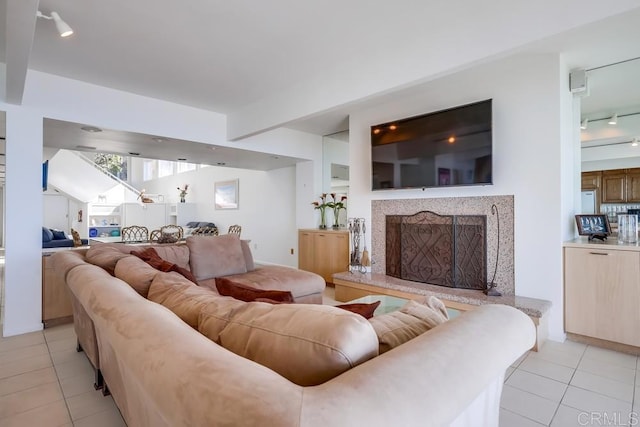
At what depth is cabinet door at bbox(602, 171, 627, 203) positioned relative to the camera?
5.54m

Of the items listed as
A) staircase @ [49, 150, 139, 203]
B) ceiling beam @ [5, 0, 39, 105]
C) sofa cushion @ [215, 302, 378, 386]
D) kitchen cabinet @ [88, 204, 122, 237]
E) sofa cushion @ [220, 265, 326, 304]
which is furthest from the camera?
kitchen cabinet @ [88, 204, 122, 237]

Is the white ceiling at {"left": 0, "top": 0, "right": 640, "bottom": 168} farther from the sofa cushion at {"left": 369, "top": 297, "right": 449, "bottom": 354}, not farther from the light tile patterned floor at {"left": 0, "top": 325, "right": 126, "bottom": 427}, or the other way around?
the light tile patterned floor at {"left": 0, "top": 325, "right": 126, "bottom": 427}

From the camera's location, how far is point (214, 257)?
337 cm

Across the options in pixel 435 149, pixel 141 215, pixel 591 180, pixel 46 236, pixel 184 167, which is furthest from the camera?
pixel 184 167

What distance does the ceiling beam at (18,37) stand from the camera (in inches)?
67.7

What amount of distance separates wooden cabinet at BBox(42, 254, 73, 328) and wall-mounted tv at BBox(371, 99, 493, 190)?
3.56 m

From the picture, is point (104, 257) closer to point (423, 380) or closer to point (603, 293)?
point (423, 380)

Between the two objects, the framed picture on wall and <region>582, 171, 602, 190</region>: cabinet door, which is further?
the framed picture on wall

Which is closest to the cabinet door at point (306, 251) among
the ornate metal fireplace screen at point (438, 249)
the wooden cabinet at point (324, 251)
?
the wooden cabinet at point (324, 251)

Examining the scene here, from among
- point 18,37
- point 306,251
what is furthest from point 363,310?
point 306,251

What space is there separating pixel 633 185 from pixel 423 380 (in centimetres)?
687

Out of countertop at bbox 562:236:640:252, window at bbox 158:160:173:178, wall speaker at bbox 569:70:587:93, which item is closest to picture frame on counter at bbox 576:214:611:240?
countertop at bbox 562:236:640:252

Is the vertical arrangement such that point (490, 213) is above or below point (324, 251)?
above

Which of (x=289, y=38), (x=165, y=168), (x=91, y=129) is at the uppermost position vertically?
(x=165, y=168)
